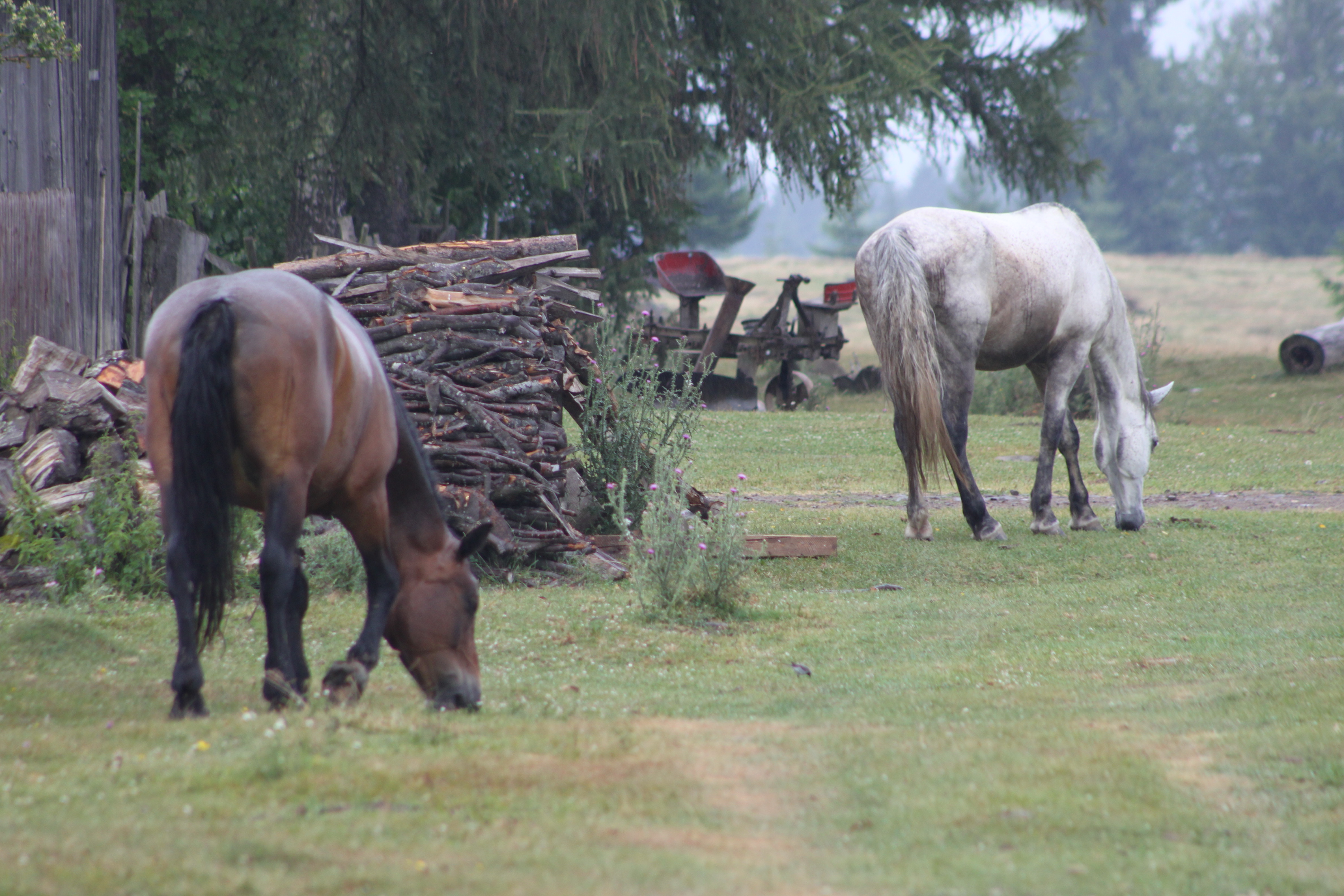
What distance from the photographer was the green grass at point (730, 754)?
3.14 meters

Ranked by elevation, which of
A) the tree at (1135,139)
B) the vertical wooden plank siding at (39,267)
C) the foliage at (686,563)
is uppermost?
the tree at (1135,139)

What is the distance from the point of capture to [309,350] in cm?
447

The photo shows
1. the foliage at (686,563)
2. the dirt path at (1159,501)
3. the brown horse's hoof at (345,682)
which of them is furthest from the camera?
the dirt path at (1159,501)

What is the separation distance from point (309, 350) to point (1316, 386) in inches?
869

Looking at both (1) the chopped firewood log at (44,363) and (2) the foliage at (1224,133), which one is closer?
(1) the chopped firewood log at (44,363)

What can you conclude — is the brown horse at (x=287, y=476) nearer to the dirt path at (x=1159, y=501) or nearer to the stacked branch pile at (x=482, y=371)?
the stacked branch pile at (x=482, y=371)

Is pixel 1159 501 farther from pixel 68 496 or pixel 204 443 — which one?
pixel 204 443

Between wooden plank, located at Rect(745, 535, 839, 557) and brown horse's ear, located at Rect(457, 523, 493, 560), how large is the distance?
13.8 feet

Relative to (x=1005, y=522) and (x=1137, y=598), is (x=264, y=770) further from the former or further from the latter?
(x=1005, y=522)

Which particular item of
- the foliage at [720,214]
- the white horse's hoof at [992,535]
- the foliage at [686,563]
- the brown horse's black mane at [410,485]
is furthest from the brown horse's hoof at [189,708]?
the foliage at [720,214]

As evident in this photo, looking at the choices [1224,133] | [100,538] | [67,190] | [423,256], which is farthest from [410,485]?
[1224,133]

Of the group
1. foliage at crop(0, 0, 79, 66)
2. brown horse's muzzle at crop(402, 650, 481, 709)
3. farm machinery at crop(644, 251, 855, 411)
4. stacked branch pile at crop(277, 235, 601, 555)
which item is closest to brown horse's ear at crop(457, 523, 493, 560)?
brown horse's muzzle at crop(402, 650, 481, 709)

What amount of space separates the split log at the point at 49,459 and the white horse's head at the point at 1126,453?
8.12 m

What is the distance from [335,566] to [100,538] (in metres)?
1.42
